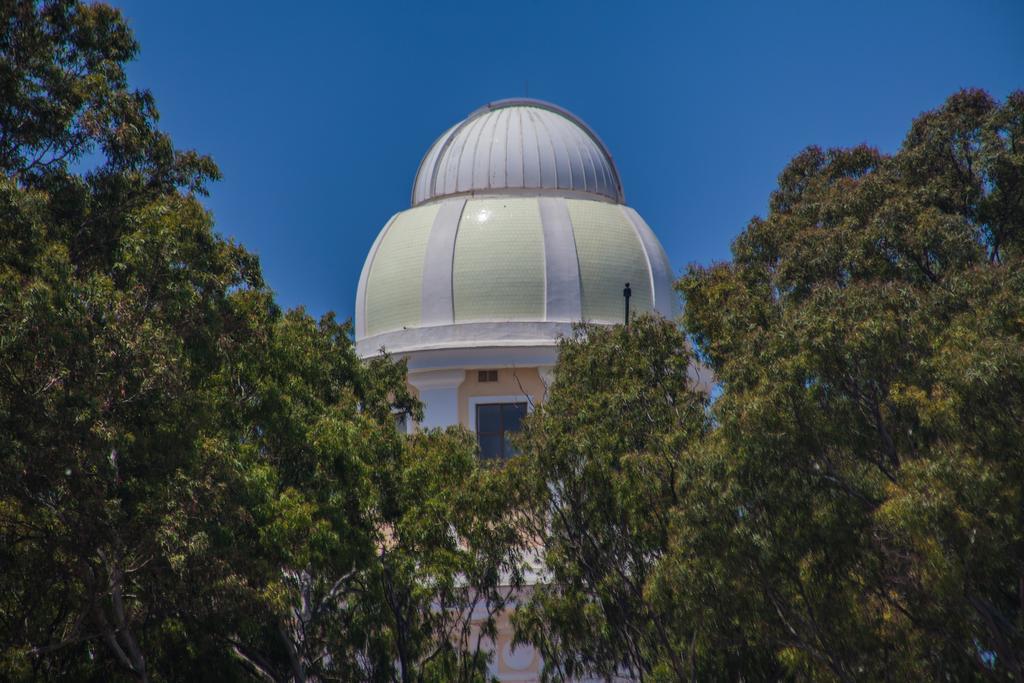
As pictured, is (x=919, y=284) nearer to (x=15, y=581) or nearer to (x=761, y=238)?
(x=761, y=238)

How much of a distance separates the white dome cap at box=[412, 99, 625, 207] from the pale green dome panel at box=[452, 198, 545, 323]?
5.11 feet

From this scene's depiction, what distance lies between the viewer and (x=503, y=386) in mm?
31688

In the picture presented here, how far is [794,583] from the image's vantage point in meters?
15.5

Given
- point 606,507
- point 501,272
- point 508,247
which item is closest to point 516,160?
point 508,247

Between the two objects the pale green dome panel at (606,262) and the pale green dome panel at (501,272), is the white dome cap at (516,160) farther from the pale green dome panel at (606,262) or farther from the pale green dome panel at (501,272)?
the pale green dome panel at (501,272)

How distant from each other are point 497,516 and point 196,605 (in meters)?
4.63

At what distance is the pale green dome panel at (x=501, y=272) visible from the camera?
31719 mm

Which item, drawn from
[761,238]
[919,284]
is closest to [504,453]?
[761,238]

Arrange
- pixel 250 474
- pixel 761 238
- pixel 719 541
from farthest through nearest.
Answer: pixel 761 238
pixel 250 474
pixel 719 541

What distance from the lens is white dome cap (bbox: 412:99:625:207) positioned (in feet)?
110

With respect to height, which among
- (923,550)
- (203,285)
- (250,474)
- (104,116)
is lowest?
(923,550)

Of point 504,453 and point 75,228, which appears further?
point 504,453

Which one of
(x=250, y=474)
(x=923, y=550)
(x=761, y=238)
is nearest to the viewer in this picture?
(x=923, y=550)

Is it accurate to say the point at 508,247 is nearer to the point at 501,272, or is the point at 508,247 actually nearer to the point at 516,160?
the point at 501,272
